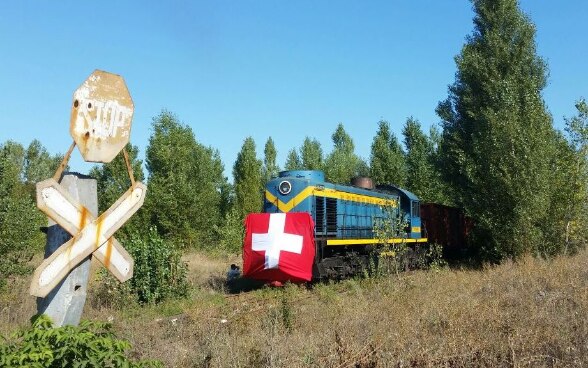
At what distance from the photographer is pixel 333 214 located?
16031 mm

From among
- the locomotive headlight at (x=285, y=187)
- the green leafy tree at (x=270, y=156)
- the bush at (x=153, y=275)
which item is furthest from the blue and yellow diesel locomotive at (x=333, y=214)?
the green leafy tree at (x=270, y=156)

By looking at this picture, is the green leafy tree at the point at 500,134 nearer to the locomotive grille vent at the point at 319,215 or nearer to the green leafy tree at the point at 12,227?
the locomotive grille vent at the point at 319,215

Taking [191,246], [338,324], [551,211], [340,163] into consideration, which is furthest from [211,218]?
[338,324]

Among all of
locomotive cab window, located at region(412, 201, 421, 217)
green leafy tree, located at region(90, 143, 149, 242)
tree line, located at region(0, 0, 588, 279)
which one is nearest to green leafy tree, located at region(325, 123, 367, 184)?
tree line, located at region(0, 0, 588, 279)

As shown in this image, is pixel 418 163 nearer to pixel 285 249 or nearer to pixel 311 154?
pixel 311 154

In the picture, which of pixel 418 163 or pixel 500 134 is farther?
pixel 418 163

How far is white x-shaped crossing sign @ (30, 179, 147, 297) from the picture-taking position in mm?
2643

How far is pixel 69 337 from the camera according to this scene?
9.46 ft

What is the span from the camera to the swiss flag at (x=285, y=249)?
1402 cm

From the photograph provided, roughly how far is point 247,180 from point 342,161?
11.2m

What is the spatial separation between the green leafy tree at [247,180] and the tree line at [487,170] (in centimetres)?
670

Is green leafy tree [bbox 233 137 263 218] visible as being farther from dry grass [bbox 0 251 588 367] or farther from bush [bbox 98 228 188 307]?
dry grass [bbox 0 251 588 367]

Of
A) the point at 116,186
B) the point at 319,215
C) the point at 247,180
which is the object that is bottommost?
the point at 319,215

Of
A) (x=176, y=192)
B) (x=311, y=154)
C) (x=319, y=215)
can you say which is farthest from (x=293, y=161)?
(x=319, y=215)
